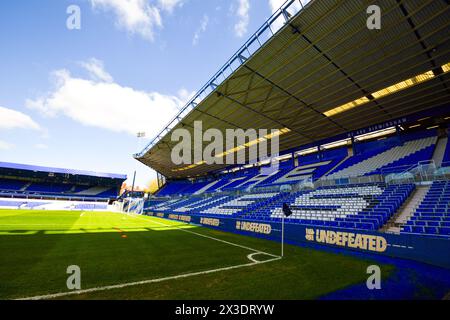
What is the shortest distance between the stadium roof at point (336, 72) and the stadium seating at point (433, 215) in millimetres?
7752

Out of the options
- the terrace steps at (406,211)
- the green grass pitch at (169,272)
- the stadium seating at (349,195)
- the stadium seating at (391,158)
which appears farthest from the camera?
the stadium seating at (391,158)

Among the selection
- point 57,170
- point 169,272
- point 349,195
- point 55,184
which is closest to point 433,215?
point 349,195

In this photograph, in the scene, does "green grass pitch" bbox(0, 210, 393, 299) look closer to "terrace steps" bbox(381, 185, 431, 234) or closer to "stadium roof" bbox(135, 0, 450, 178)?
"terrace steps" bbox(381, 185, 431, 234)

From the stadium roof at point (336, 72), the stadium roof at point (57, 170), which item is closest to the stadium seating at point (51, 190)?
the stadium roof at point (57, 170)

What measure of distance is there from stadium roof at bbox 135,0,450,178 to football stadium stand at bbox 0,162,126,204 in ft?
145

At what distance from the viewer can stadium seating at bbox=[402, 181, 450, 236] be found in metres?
8.43

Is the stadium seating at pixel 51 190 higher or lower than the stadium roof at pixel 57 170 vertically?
lower

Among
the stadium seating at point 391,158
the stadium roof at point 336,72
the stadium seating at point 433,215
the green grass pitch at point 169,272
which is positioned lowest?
the green grass pitch at point 169,272

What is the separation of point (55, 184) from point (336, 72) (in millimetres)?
67468

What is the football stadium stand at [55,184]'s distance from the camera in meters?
46.4

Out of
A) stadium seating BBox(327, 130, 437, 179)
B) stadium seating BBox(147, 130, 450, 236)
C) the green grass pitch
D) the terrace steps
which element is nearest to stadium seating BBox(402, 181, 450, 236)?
stadium seating BBox(147, 130, 450, 236)

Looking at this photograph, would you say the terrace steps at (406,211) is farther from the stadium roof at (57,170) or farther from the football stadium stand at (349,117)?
the stadium roof at (57,170)
